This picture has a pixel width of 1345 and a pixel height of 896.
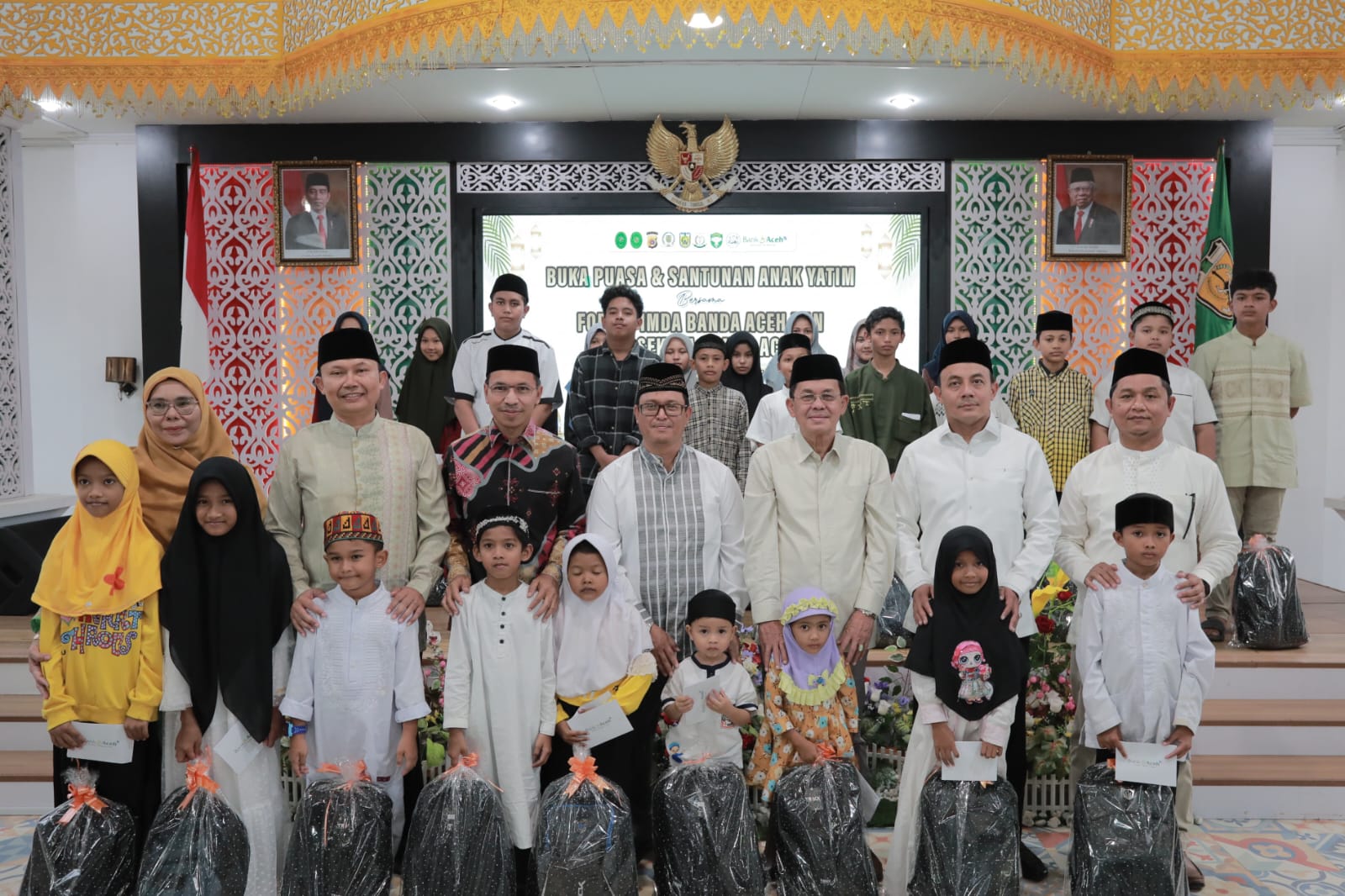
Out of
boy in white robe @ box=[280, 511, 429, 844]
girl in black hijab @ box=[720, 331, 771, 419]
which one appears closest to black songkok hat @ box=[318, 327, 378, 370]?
boy in white robe @ box=[280, 511, 429, 844]

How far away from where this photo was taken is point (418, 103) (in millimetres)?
6465

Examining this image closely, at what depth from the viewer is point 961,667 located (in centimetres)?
277

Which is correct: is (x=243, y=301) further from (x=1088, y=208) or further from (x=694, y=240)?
(x=1088, y=208)

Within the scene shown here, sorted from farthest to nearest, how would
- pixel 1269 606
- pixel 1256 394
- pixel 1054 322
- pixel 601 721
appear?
pixel 1256 394, pixel 1054 322, pixel 1269 606, pixel 601 721

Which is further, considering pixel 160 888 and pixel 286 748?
pixel 286 748

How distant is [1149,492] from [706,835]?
1.64 m

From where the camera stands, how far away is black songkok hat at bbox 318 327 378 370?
3.06m

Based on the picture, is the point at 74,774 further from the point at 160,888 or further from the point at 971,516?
the point at 971,516

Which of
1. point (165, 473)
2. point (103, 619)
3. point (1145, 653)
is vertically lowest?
point (1145, 653)

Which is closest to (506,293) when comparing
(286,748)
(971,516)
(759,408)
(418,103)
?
(759,408)

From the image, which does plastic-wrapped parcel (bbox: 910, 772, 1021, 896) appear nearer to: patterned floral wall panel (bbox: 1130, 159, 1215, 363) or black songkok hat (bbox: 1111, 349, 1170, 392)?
black songkok hat (bbox: 1111, 349, 1170, 392)

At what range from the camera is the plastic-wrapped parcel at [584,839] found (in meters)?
2.69

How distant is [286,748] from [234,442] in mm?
4115

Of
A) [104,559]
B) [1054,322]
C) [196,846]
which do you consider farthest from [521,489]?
[1054,322]
